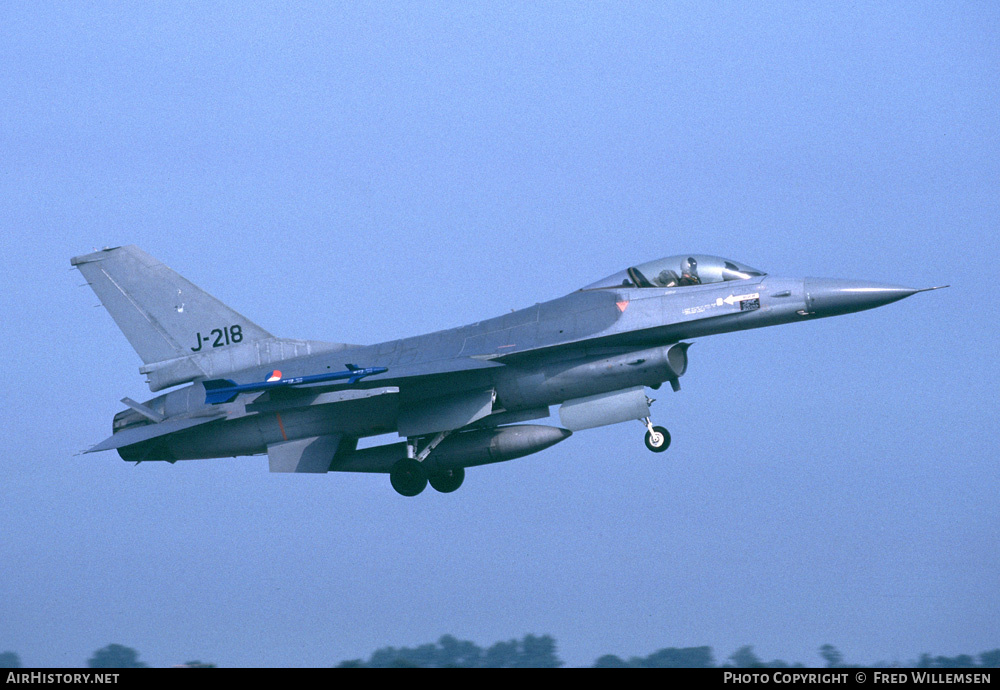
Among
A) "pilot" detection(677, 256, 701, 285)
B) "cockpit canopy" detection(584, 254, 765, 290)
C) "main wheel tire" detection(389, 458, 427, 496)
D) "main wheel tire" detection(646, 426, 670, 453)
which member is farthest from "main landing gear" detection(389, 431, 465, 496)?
"pilot" detection(677, 256, 701, 285)

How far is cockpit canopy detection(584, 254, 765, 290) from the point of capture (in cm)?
1983

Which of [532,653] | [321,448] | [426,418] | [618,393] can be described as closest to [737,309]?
[618,393]

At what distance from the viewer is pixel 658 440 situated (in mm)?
20188

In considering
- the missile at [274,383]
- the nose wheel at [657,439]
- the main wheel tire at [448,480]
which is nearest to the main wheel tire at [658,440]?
the nose wheel at [657,439]

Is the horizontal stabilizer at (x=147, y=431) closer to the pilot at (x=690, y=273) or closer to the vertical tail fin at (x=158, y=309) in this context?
the vertical tail fin at (x=158, y=309)

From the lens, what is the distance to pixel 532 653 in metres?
25.8

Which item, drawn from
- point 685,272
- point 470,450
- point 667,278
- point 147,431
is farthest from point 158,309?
point 685,272

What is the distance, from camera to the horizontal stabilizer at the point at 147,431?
69.9 feet

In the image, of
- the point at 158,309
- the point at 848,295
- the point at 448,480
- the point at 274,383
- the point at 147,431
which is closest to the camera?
the point at 848,295

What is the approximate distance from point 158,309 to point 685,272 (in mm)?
9806

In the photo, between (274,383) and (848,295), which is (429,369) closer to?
(274,383)
